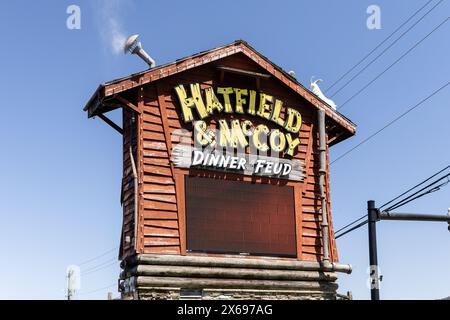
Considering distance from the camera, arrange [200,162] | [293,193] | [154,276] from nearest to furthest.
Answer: [154,276] < [200,162] < [293,193]

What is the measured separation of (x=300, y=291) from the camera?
71.8ft

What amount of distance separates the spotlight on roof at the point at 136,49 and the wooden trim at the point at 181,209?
14.3ft

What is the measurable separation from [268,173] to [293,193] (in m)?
1.26

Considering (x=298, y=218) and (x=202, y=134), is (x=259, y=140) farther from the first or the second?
(x=298, y=218)

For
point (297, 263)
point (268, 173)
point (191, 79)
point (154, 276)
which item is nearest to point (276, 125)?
point (268, 173)

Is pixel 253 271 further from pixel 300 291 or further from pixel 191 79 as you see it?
pixel 191 79

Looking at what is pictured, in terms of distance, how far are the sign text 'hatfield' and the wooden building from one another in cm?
4

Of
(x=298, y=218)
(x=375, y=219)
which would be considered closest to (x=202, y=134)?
(x=298, y=218)

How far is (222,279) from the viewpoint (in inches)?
811

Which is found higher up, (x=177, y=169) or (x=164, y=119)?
(x=164, y=119)

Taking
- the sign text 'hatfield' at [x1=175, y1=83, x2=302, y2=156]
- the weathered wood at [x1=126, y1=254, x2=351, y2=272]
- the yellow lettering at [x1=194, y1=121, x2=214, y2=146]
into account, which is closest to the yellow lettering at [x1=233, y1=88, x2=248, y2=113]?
the sign text 'hatfield' at [x1=175, y1=83, x2=302, y2=156]

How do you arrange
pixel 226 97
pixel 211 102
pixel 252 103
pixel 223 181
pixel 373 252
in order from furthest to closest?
pixel 252 103 → pixel 226 97 → pixel 211 102 → pixel 223 181 → pixel 373 252

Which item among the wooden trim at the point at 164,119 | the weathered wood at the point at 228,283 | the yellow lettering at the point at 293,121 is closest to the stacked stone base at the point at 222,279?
the weathered wood at the point at 228,283

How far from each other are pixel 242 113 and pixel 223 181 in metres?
2.65
